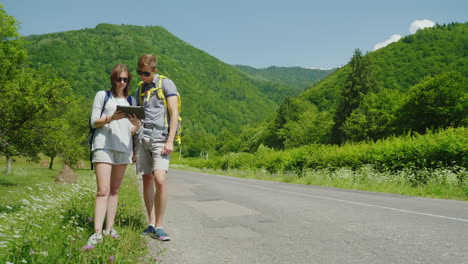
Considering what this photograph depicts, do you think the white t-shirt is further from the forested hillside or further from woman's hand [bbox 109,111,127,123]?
the forested hillside

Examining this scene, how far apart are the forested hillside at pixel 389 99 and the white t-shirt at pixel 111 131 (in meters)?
38.9

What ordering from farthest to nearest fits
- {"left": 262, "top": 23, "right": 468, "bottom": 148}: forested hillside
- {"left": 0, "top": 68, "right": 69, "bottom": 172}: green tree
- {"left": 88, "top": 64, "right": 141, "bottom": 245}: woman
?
{"left": 262, "top": 23, "right": 468, "bottom": 148}: forested hillside → {"left": 0, "top": 68, "right": 69, "bottom": 172}: green tree → {"left": 88, "top": 64, "right": 141, "bottom": 245}: woman

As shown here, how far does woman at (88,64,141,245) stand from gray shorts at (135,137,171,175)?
169 millimetres

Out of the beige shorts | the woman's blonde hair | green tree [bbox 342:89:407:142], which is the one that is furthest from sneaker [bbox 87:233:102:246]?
green tree [bbox 342:89:407:142]

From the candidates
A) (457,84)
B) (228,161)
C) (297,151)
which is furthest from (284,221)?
(457,84)

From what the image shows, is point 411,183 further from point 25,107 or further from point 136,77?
point 136,77

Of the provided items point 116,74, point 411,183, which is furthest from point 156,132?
point 411,183

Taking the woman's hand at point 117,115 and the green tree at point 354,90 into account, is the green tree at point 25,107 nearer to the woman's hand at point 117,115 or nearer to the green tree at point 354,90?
the woman's hand at point 117,115

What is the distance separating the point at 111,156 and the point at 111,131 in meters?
0.29

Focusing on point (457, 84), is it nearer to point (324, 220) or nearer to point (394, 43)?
point (324, 220)

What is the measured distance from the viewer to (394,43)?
118 m

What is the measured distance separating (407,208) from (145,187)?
5.26 m

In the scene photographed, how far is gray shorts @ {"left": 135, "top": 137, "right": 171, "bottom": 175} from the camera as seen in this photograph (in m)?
4.31

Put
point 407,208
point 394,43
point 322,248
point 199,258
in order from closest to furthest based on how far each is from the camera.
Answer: point 199,258
point 322,248
point 407,208
point 394,43
